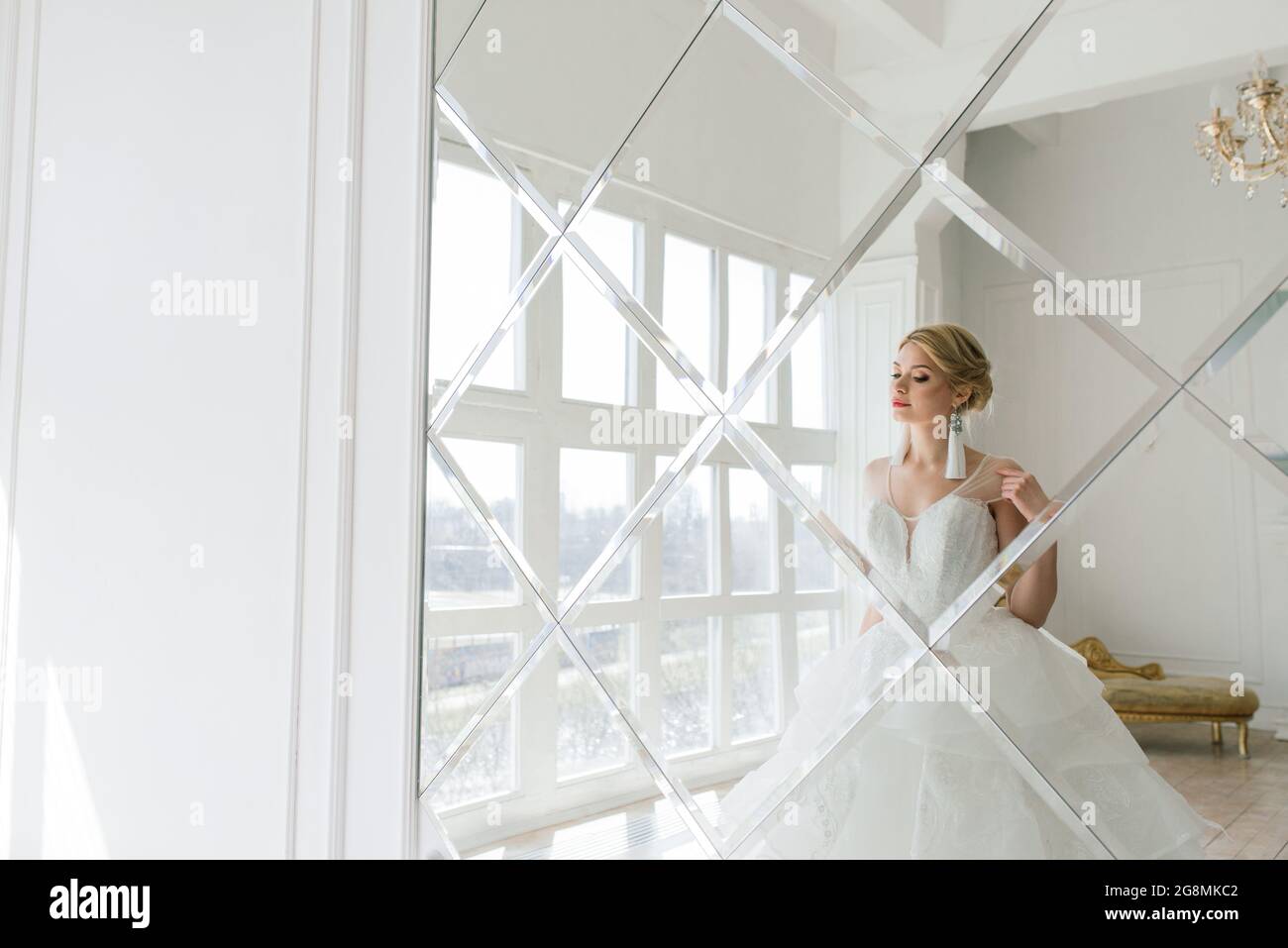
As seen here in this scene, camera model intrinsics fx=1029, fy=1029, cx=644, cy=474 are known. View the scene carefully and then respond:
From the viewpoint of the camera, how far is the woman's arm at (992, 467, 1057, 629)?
85 cm

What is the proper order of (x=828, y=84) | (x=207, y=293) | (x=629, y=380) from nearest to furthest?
(x=828, y=84), (x=629, y=380), (x=207, y=293)

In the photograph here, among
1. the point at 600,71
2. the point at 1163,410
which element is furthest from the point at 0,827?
the point at 1163,410

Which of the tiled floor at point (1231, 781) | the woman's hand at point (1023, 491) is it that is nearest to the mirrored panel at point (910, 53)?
the woman's hand at point (1023, 491)

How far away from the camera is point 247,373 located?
1.57 metres

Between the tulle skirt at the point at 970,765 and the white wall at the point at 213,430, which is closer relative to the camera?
the tulle skirt at the point at 970,765

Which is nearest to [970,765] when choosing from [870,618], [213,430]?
[870,618]

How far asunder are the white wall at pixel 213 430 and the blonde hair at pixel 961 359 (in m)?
0.70

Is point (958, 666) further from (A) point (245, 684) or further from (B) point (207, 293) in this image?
(B) point (207, 293)

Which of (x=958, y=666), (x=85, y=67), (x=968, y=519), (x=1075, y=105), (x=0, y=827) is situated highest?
(x=85, y=67)

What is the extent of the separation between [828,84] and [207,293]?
1.08 metres

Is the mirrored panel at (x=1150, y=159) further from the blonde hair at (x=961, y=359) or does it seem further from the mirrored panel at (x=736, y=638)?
the mirrored panel at (x=736, y=638)

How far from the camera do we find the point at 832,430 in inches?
38.2

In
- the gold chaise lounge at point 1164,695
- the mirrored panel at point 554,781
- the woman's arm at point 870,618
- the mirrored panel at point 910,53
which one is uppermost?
the mirrored panel at point 910,53

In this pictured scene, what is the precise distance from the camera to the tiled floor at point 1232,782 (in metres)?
0.76
